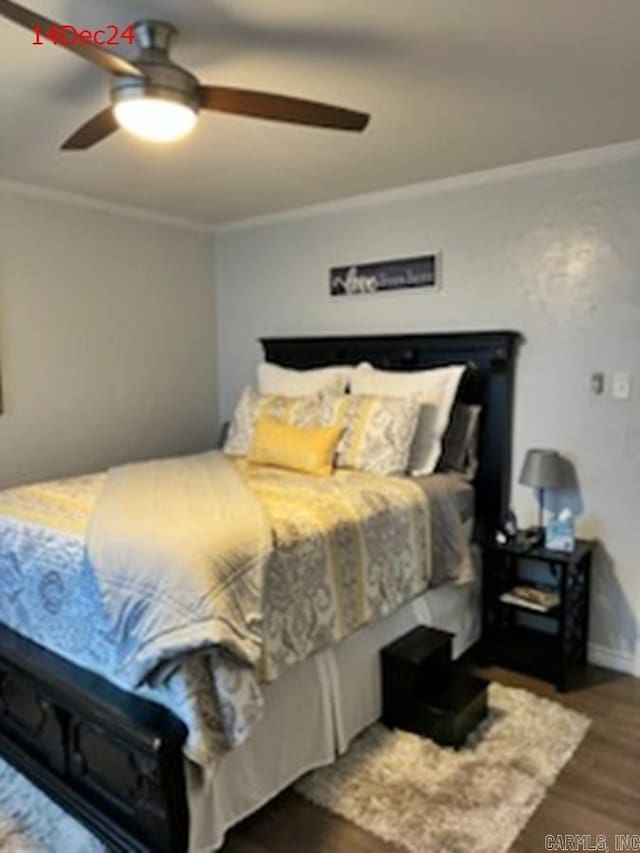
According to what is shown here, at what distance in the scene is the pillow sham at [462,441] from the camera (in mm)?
3180

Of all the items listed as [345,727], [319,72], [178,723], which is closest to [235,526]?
[178,723]

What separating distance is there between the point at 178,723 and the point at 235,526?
56 cm

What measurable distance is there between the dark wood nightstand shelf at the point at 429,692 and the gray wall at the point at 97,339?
7.41 feet

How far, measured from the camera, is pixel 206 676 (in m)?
1.66

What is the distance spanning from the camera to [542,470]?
2.87 metres

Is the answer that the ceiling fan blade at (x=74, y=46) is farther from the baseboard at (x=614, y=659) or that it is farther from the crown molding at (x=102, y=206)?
the baseboard at (x=614, y=659)

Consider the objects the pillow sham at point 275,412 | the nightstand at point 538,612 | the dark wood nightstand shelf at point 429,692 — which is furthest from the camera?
the pillow sham at point 275,412

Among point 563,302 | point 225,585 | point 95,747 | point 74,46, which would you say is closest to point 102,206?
point 74,46

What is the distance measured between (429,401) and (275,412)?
0.82 meters

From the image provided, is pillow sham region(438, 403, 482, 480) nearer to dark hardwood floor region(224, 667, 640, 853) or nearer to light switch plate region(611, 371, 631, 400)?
light switch plate region(611, 371, 631, 400)

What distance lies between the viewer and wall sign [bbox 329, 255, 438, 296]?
11.1 feet

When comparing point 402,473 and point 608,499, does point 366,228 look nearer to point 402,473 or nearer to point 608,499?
point 402,473

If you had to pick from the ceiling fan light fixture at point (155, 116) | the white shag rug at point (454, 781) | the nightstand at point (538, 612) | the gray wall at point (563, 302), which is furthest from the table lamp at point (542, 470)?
the ceiling fan light fixture at point (155, 116)

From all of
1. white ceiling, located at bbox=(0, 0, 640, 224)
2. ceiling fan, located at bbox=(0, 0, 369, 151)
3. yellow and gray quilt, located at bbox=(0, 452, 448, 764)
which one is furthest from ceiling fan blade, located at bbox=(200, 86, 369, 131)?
yellow and gray quilt, located at bbox=(0, 452, 448, 764)
